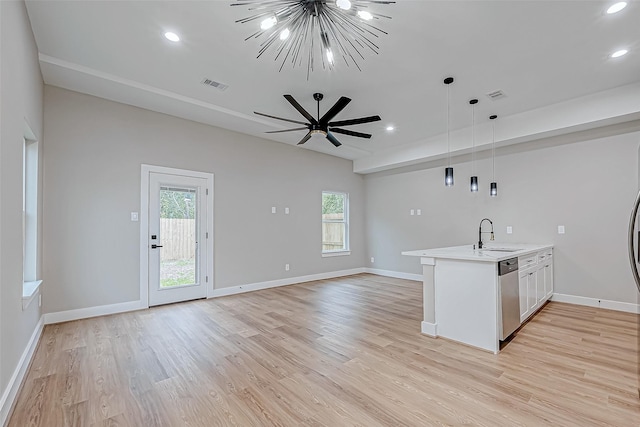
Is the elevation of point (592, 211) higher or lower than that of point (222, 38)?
lower

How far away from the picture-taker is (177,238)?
15.7ft

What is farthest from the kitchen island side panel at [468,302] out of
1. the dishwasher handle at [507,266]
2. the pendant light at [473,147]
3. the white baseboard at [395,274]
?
the white baseboard at [395,274]

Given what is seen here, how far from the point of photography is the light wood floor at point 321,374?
1955 millimetres

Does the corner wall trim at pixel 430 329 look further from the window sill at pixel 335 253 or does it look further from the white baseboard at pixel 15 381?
the window sill at pixel 335 253

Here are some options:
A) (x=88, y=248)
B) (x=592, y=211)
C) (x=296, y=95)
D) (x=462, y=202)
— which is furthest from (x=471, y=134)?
(x=88, y=248)

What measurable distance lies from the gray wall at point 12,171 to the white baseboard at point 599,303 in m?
6.36

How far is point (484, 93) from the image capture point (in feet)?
13.5

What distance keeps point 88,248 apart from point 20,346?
5.98 feet

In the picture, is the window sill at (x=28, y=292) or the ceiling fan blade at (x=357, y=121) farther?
the ceiling fan blade at (x=357, y=121)

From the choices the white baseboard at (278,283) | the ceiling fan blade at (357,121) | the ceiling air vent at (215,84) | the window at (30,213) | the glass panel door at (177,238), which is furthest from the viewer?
the white baseboard at (278,283)

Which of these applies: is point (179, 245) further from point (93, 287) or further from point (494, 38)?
point (494, 38)

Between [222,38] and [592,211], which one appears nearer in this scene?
[222,38]

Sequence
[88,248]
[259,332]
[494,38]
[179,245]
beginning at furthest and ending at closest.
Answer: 1. [179,245]
2. [88,248]
3. [259,332]
4. [494,38]

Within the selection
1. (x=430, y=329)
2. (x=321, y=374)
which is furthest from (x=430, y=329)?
(x=321, y=374)
